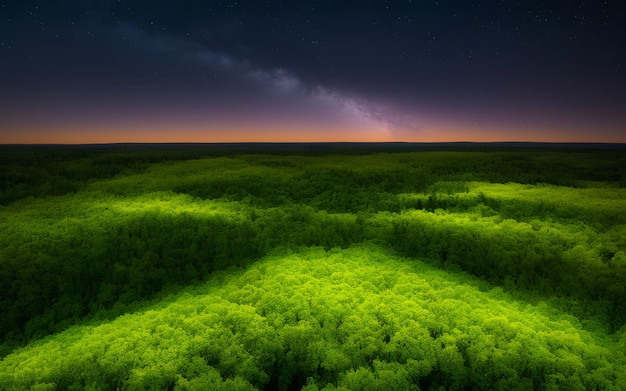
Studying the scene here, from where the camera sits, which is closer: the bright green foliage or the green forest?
the bright green foliage

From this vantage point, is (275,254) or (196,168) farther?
(196,168)

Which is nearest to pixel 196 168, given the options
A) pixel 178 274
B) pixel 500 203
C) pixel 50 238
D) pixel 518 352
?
pixel 50 238

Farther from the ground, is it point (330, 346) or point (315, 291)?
point (315, 291)

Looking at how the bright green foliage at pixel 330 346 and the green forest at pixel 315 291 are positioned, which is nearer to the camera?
the bright green foliage at pixel 330 346

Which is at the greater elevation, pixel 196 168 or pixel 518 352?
pixel 196 168

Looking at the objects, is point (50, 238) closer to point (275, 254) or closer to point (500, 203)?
point (275, 254)

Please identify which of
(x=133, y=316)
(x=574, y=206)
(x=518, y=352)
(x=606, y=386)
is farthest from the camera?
(x=574, y=206)

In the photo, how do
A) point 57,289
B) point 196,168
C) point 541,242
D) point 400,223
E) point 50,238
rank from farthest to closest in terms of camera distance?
point 196,168
point 400,223
point 50,238
point 541,242
point 57,289

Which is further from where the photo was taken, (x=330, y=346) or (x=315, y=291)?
(x=315, y=291)
